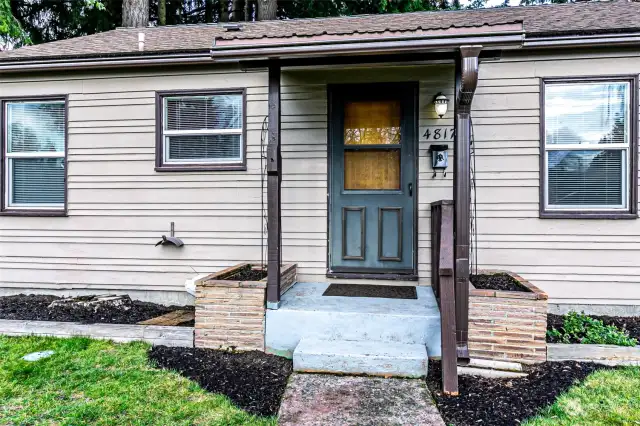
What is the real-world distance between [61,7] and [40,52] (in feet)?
27.1

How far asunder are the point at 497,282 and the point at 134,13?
31.3ft

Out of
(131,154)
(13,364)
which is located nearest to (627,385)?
(13,364)

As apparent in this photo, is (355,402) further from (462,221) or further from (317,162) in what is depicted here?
(317,162)

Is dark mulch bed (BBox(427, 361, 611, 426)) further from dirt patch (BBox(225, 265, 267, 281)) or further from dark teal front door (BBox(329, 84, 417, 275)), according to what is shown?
dirt patch (BBox(225, 265, 267, 281))

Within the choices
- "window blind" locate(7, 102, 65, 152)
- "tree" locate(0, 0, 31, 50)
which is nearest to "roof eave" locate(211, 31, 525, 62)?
"window blind" locate(7, 102, 65, 152)

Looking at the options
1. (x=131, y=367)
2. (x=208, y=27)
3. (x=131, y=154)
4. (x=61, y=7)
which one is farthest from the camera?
(x=61, y=7)

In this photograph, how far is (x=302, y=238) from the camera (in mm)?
4594

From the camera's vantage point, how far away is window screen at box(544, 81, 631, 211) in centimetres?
416

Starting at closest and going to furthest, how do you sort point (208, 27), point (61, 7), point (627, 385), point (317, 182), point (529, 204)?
point (627, 385), point (529, 204), point (317, 182), point (208, 27), point (61, 7)

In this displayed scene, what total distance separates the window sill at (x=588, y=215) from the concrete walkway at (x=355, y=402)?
2.45 meters

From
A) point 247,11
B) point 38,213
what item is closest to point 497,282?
point 38,213

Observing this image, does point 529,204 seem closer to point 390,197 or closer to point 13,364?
point 390,197

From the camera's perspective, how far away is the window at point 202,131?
4.70m

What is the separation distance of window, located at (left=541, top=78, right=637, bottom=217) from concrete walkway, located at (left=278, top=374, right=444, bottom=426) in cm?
264
